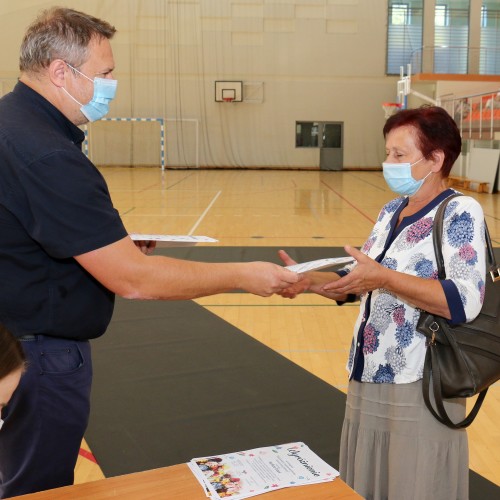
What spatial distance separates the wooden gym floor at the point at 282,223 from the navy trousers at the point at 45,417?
108 cm

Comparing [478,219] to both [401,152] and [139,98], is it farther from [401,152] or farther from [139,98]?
[139,98]

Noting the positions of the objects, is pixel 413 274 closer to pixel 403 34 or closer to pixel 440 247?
pixel 440 247

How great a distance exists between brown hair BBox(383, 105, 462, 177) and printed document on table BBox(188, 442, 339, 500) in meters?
1.12

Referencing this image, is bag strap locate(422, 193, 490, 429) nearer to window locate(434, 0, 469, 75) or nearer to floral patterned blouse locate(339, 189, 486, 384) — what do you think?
floral patterned blouse locate(339, 189, 486, 384)

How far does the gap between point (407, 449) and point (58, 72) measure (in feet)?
5.29

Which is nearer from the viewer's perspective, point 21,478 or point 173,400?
point 21,478

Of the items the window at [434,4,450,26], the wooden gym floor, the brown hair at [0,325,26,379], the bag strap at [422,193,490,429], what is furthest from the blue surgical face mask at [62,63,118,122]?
the window at [434,4,450,26]

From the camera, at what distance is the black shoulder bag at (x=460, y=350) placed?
2049mm

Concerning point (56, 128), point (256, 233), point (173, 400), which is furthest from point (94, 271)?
point (256, 233)

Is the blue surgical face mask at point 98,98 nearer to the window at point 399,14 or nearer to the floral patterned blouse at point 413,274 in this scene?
the floral patterned blouse at point 413,274

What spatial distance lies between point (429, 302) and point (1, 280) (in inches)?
50.2

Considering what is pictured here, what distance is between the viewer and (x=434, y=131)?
2246 mm

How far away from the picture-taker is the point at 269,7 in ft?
73.9

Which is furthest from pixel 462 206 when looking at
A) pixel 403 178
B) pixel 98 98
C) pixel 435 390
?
pixel 98 98
